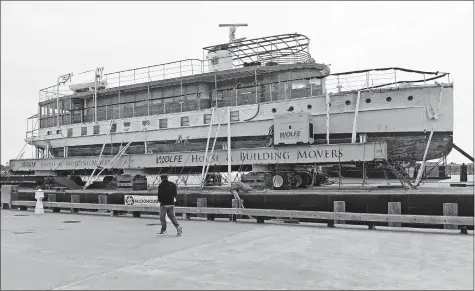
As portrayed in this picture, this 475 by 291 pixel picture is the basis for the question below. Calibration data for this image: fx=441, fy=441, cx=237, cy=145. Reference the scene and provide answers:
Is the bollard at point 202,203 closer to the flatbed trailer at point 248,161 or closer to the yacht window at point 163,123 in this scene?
the flatbed trailer at point 248,161

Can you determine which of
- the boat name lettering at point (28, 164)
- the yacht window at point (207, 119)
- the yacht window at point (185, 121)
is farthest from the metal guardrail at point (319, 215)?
the boat name lettering at point (28, 164)

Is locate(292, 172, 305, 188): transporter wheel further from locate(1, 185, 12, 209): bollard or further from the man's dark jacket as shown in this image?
locate(1, 185, 12, 209): bollard

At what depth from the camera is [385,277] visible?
7000 millimetres

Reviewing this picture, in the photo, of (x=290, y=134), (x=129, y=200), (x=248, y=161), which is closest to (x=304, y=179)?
(x=248, y=161)

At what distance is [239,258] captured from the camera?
335 inches

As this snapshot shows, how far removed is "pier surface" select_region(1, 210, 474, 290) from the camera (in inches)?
264

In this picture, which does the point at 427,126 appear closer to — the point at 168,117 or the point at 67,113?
the point at 168,117

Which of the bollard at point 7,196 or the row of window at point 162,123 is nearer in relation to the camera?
the bollard at point 7,196

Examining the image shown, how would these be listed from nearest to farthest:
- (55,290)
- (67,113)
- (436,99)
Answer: (55,290) → (436,99) → (67,113)

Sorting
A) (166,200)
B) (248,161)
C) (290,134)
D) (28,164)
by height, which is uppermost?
(290,134)

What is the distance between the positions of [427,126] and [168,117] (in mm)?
14788

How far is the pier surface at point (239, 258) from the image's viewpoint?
6.71m

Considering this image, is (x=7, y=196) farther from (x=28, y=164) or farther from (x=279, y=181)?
(x=279, y=181)

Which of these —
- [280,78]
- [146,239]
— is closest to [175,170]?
[280,78]
